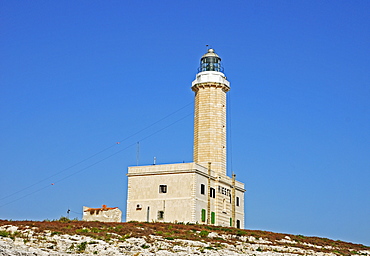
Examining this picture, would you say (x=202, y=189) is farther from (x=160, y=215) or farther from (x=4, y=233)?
(x=4, y=233)

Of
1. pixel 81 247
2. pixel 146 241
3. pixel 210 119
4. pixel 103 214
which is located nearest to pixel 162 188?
pixel 103 214

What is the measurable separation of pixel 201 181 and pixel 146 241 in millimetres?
16752

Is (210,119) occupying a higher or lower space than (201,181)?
higher

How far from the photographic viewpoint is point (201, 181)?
50.3 meters

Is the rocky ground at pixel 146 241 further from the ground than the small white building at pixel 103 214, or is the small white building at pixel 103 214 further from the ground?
the small white building at pixel 103 214

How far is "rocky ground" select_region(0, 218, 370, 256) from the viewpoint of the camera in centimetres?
2980

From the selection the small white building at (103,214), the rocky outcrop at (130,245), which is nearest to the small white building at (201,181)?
the small white building at (103,214)

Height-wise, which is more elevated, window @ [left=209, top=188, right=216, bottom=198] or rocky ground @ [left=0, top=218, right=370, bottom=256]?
window @ [left=209, top=188, right=216, bottom=198]

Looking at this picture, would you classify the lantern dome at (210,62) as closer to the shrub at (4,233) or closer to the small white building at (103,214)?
the small white building at (103,214)

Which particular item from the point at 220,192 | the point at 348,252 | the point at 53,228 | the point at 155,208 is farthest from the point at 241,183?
the point at 53,228

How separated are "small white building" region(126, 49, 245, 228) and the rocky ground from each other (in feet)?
20.2

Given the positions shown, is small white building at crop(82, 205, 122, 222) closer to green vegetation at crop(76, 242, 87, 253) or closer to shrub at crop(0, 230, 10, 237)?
shrub at crop(0, 230, 10, 237)

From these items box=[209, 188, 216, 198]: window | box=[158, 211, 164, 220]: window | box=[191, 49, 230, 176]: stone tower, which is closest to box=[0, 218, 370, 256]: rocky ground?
box=[158, 211, 164, 220]: window

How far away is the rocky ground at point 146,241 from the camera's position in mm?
29798
